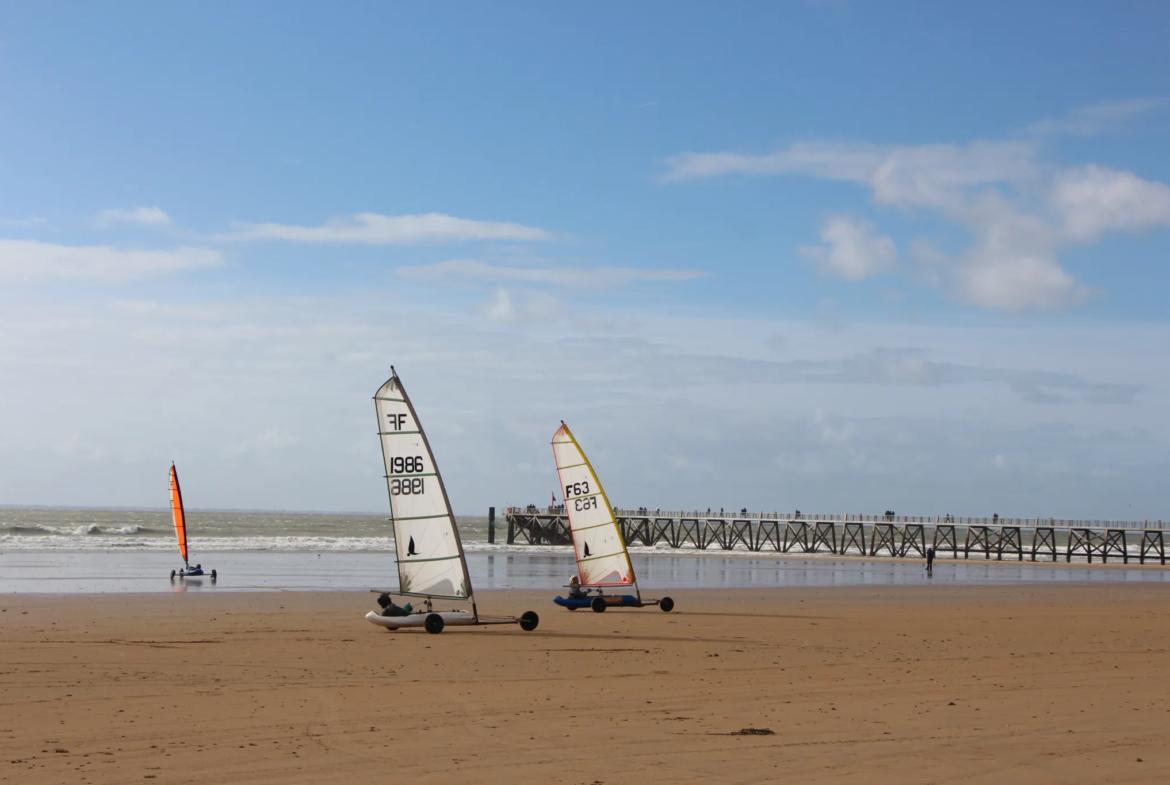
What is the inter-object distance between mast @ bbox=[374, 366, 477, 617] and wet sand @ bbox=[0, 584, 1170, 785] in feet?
3.63

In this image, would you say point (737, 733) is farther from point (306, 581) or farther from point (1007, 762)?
point (306, 581)

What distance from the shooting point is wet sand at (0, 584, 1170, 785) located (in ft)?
29.0

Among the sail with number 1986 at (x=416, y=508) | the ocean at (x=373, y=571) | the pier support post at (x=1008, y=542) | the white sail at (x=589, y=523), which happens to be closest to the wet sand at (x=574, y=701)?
the sail with number 1986 at (x=416, y=508)

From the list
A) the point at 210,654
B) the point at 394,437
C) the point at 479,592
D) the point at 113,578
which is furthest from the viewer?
the point at 113,578

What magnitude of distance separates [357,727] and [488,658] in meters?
5.59

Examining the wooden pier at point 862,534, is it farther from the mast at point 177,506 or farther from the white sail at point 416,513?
the white sail at point 416,513

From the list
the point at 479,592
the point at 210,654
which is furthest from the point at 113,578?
→ the point at 210,654

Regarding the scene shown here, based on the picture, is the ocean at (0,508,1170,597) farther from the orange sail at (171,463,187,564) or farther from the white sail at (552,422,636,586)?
the white sail at (552,422,636,586)

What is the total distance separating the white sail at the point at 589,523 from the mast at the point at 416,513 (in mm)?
6186

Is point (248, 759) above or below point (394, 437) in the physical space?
below

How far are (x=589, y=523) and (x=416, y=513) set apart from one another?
687 cm

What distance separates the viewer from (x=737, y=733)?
10219mm

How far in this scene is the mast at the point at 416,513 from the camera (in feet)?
66.1

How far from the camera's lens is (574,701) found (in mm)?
12039
